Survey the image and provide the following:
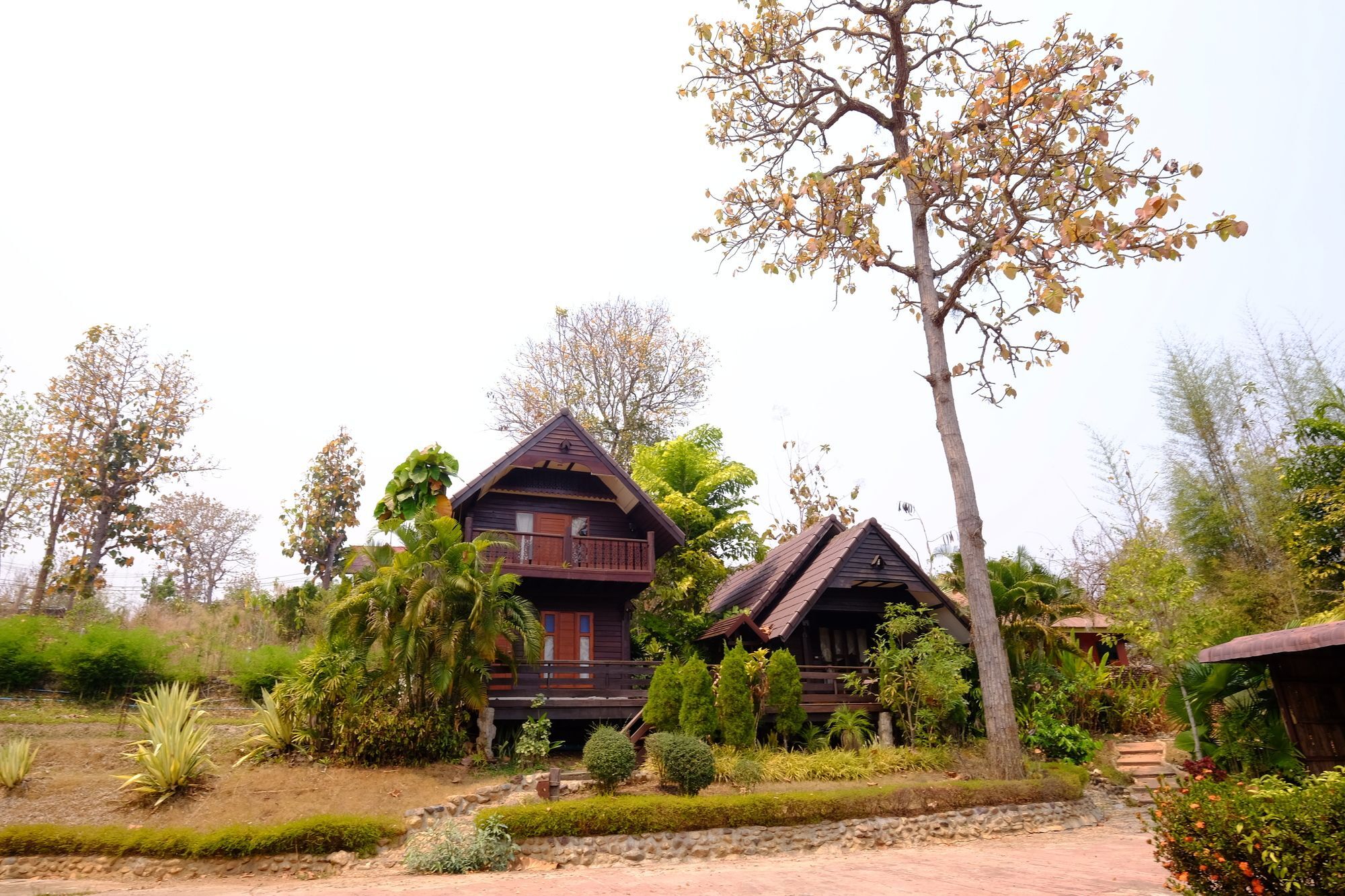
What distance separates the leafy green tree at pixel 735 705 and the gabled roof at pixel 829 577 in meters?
2.40

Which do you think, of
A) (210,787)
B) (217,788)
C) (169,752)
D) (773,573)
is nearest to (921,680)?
(773,573)

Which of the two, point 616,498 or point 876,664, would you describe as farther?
point 616,498

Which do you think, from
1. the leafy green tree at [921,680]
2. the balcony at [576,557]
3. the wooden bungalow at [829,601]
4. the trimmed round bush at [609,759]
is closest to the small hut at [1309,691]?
the leafy green tree at [921,680]

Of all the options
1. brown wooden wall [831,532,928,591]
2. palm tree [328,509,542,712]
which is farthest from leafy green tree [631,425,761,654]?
palm tree [328,509,542,712]

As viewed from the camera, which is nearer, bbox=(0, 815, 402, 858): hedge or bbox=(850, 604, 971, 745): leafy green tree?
bbox=(0, 815, 402, 858): hedge

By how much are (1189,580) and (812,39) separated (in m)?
13.5

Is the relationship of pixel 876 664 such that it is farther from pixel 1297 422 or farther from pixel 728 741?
pixel 1297 422

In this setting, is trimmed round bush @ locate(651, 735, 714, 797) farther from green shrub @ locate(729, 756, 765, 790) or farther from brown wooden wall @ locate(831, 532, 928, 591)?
brown wooden wall @ locate(831, 532, 928, 591)

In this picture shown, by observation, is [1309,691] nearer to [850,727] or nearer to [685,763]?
[685,763]

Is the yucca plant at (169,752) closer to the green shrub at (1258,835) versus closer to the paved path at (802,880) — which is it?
the paved path at (802,880)

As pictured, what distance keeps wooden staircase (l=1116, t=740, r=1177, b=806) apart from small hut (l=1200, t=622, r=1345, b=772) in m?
7.40

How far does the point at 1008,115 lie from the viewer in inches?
528

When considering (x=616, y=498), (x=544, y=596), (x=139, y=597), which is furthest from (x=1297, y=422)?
(x=139, y=597)

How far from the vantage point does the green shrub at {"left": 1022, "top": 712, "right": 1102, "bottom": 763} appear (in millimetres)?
17125
